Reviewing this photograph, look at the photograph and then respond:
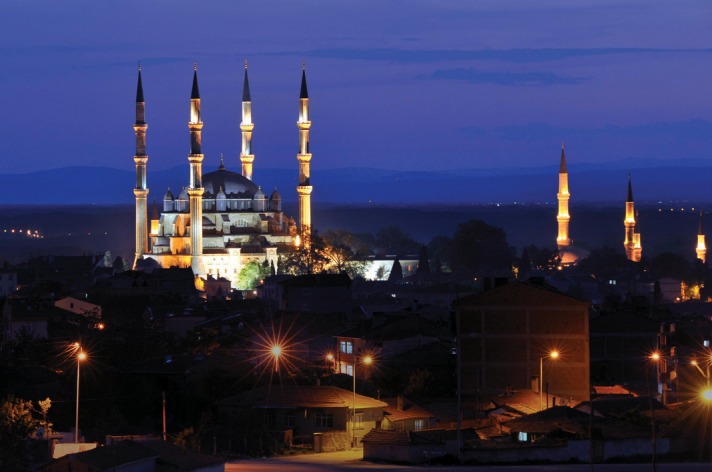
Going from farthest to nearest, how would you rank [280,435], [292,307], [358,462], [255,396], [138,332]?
[292,307] → [138,332] → [255,396] → [280,435] → [358,462]

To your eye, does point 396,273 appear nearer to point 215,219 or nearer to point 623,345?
point 215,219

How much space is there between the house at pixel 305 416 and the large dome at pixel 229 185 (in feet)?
297

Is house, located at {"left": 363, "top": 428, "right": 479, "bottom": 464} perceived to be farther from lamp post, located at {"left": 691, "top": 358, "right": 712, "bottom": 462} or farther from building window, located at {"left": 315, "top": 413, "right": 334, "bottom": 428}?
lamp post, located at {"left": 691, "top": 358, "right": 712, "bottom": 462}

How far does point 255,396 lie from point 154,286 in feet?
182

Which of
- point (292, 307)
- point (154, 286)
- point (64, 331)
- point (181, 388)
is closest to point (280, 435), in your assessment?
point (181, 388)

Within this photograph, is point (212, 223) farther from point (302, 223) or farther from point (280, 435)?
point (280, 435)

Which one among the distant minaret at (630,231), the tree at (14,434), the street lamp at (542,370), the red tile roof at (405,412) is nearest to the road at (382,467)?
the tree at (14,434)

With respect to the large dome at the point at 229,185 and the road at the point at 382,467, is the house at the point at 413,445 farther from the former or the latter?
the large dome at the point at 229,185

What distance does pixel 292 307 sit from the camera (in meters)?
81.4

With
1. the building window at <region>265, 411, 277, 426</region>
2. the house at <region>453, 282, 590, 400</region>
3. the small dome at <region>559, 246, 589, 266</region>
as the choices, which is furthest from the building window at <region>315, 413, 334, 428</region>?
the small dome at <region>559, 246, 589, 266</region>

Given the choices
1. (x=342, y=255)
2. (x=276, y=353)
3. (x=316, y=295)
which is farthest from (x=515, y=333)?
(x=342, y=255)

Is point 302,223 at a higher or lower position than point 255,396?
higher

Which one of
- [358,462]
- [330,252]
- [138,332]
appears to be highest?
[330,252]

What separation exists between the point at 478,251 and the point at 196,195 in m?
36.2
